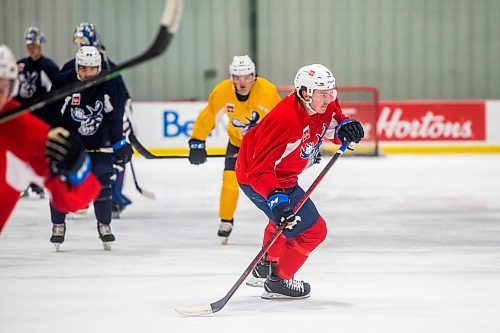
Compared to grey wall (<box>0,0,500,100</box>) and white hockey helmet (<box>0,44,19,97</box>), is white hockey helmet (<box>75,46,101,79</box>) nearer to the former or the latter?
white hockey helmet (<box>0,44,19,97</box>)

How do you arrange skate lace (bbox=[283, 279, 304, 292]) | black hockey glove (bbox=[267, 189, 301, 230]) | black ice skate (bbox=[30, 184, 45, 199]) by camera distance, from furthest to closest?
black ice skate (bbox=[30, 184, 45, 199]), skate lace (bbox=[283, 279, 304, 292]), black hockey glove (bbox=[267, 189, 301, 230])

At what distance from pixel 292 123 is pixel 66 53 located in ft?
34.6

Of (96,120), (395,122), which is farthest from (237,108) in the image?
(395,122)

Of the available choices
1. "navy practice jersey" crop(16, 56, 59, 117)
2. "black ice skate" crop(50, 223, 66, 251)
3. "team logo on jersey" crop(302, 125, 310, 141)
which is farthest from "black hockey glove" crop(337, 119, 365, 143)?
"navy practice jersey" crop(16, 56, 59, 117)

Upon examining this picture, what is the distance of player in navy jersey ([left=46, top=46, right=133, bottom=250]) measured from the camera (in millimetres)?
6203

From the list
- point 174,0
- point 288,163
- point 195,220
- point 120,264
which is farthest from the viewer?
point 195,220

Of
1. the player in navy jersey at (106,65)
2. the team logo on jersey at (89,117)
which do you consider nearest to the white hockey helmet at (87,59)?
the team logo on jersey at (89,117)

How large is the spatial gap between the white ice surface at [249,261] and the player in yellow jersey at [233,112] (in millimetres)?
323

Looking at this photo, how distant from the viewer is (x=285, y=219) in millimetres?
4457

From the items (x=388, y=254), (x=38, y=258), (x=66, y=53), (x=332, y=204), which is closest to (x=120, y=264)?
(x=38, y=258)

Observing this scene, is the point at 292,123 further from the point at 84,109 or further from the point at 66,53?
the point at 66,53

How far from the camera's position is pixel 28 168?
326 centimetres

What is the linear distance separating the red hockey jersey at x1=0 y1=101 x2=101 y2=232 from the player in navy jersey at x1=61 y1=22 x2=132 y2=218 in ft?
10.8

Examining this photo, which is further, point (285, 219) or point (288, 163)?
point (288, 163)
